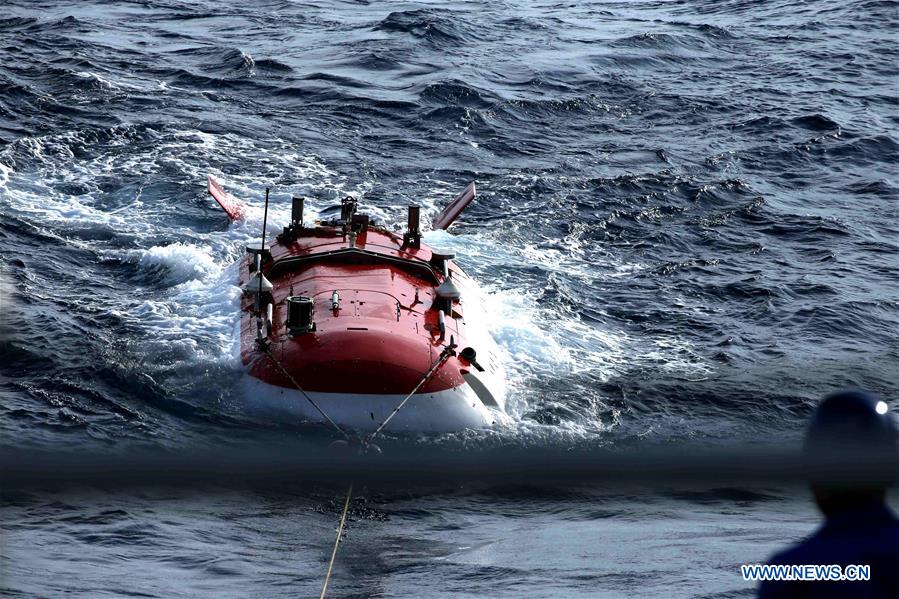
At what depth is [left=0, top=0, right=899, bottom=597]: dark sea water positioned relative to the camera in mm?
9516

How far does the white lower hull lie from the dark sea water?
0.68 ft

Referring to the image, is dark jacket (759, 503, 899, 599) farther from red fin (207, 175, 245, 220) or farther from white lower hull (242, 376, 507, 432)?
red fin (207, 175, 245, 220)

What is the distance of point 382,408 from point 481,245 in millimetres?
7584

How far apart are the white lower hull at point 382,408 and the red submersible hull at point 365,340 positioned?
0.03ft

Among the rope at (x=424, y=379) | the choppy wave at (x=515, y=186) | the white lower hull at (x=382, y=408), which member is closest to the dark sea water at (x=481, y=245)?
the choppy wave at (x=515, y=186)

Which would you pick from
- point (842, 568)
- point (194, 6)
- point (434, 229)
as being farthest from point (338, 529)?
point (194, 6)

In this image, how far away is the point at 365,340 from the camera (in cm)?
1223

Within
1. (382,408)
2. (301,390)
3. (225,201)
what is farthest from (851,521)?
(225,201)

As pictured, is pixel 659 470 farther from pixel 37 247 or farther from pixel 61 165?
pixel 61 165

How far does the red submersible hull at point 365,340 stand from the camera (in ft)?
39.3

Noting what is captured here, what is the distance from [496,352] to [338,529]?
5.14 meters

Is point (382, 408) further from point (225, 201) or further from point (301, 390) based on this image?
point (225, 201)

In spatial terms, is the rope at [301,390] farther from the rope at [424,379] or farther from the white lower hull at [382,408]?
the rope at [424,379]

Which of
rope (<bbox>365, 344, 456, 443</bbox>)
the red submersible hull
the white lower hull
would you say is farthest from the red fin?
rope (<bbox>365, 344, 456, 443</bbox>)
